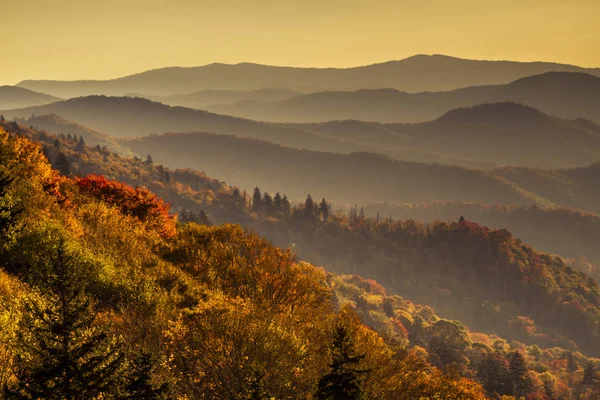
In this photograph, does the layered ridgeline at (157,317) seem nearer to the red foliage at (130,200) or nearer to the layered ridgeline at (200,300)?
the layered ridgeline at (200,300)

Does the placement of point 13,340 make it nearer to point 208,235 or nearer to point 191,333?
point 191,333

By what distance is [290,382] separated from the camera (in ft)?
106

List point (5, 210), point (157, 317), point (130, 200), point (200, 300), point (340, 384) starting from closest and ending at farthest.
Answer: point (340, 384) → point (157, 317) → point (200, 300) → point (5, 210) → point (130, 200)

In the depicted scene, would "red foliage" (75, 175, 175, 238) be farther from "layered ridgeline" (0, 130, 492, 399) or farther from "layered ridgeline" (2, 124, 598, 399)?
"layered ridgeline" (0, 130, 492, 399)

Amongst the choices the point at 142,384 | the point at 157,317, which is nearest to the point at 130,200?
the point at 157,317

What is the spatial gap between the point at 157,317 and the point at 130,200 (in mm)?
43622

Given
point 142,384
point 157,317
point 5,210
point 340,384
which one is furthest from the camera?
point 5,210

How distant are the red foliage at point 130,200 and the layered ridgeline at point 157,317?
26.8 feet

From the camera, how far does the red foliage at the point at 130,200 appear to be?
7225 cm

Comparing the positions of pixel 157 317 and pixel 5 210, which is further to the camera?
pixel 5 210

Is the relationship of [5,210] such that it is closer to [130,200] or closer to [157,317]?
[157,317]

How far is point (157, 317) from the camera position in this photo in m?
34.7

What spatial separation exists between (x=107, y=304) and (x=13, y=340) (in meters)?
16.2

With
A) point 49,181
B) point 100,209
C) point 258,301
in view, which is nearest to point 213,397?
point 258,301
